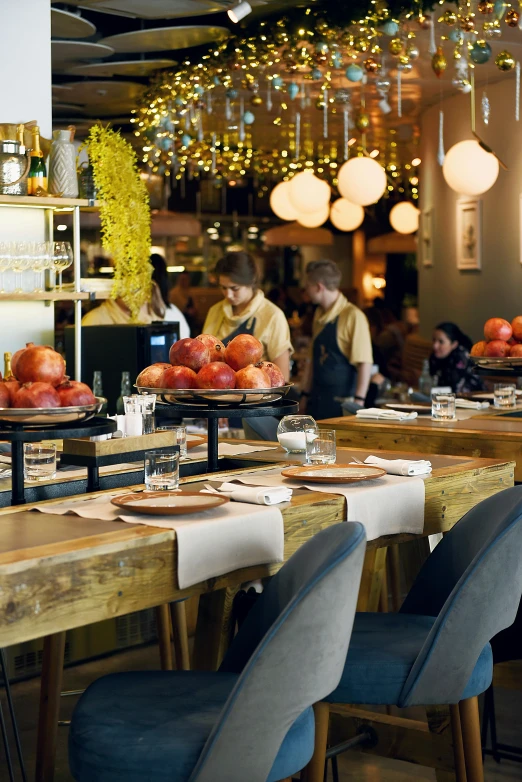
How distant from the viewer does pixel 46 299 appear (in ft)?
16.9

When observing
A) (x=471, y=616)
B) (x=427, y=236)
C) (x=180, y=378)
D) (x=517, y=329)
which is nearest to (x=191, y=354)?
(x=180, y=378)

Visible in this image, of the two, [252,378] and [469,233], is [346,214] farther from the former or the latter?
[252,378]

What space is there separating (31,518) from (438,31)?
6621mm

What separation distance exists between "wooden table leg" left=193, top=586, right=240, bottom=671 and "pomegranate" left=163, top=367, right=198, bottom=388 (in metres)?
0.60

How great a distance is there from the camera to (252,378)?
3.07 meters

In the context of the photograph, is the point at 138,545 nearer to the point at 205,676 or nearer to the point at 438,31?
the point at 205,676

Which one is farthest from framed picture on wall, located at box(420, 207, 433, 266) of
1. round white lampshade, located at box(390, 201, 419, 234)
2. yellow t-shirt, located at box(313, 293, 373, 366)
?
yellow t-shirt, located at box(313, 293, 373, 366)

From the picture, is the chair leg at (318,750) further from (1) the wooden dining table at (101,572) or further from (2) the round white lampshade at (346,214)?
(2) the round white lampshade at (346,214)

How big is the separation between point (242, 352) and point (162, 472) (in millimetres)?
625

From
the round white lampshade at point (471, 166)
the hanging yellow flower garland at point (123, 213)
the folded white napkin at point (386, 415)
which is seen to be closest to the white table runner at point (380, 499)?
the folded white napkin at point (386, 415)

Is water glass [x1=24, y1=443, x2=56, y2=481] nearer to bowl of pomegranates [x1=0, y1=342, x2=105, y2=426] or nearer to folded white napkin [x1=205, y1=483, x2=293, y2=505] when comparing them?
bowl of pomegranates [x1=0, y1=342, x2=105, y2=426]

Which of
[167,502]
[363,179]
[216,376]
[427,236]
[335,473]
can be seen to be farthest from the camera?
[427,236]

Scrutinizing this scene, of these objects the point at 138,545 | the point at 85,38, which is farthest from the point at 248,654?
the point at 85,38

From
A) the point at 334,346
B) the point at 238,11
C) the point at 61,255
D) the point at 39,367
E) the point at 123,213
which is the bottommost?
the point at 334,346
